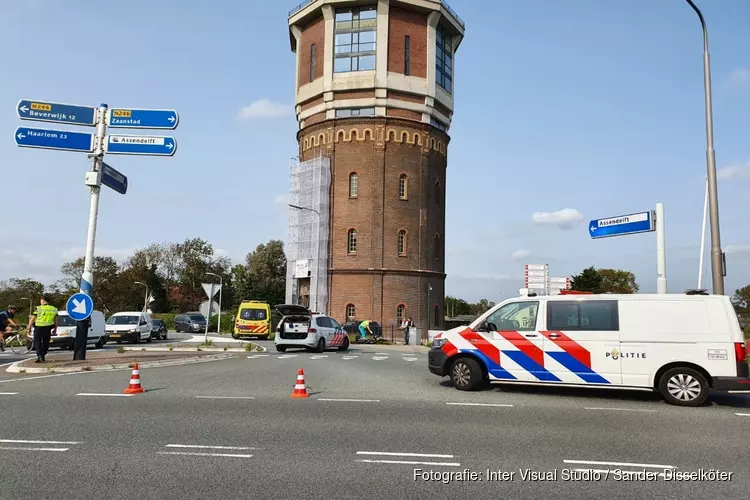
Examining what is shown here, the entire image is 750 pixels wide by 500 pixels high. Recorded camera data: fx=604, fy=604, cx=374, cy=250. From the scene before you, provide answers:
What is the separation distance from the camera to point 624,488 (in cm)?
538

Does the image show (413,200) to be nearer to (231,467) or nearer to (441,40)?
(441,40)

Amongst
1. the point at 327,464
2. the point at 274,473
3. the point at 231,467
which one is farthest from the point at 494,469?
the point at 231,467

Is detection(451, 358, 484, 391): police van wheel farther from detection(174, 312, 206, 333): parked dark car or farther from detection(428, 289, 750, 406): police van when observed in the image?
detection(174, 312, 206, 333): parked dark car

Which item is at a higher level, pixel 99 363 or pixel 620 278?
pixel 620 278

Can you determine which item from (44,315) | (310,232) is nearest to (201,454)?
(44,315)

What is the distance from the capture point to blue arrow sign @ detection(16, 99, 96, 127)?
1638 cm

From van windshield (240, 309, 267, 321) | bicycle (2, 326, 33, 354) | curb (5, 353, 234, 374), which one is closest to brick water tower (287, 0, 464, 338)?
van windshield (240, 309, 267, 321)

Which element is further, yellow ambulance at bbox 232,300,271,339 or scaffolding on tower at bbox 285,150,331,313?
scaffolding on tower at bbox 285,150,331,313

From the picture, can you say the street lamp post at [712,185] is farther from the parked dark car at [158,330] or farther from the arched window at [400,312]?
the arched window at [400,312]

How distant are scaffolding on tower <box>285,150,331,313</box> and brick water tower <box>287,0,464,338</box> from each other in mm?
116

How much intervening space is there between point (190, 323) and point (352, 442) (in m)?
52.7

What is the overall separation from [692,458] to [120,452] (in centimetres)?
609

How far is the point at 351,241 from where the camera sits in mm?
46656

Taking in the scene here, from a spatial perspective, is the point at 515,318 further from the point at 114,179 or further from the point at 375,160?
the point at 375,160
